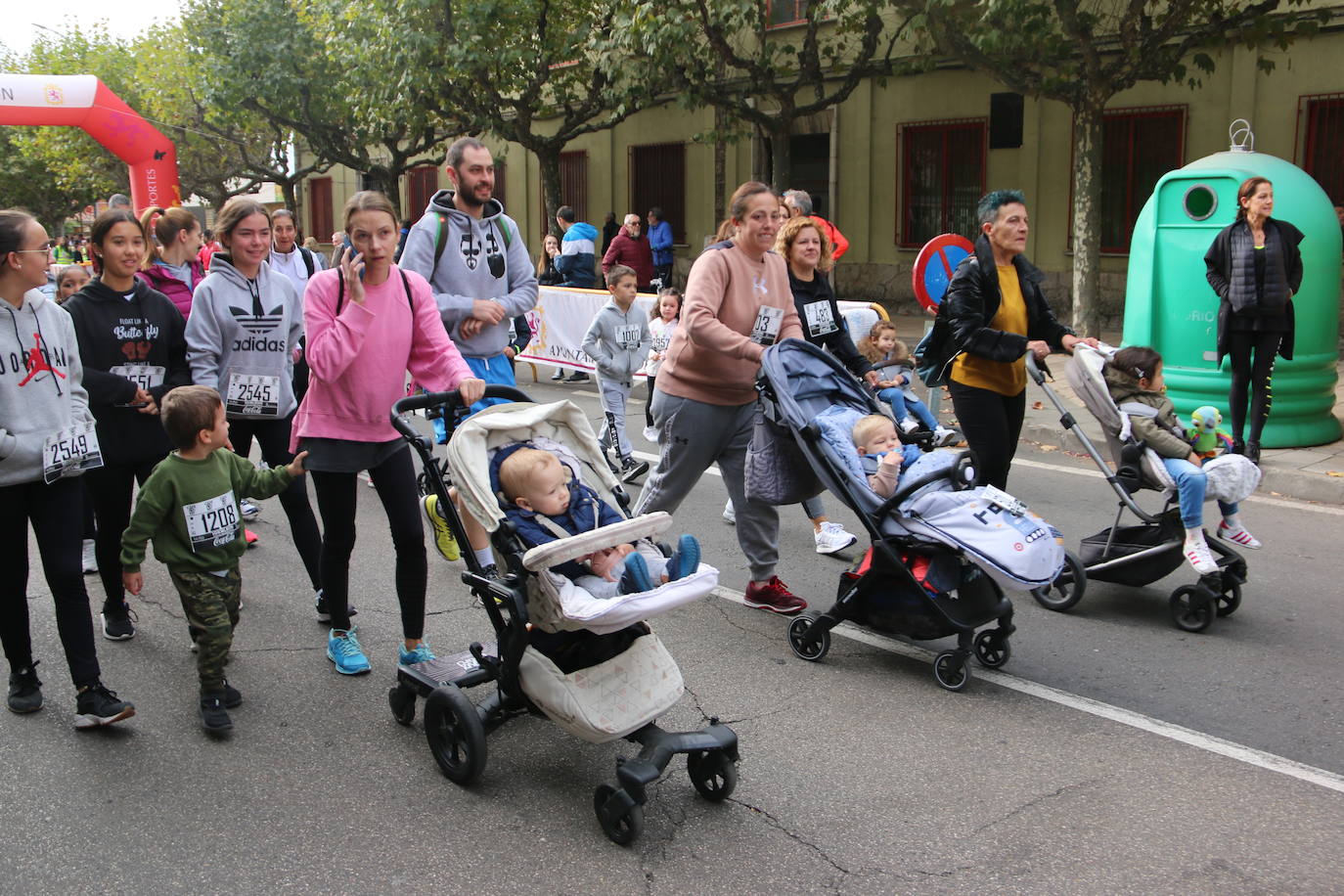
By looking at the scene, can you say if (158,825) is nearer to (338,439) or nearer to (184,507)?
(184,507)

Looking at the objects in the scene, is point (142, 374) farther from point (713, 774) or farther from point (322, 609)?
point (713, 774)

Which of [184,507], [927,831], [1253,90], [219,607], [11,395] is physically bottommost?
[927,831]

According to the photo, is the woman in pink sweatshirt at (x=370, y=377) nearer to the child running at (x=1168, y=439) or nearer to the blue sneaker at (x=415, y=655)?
the blue sneaker at (x=415, y=655)

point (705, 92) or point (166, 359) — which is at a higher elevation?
point (705, 92)

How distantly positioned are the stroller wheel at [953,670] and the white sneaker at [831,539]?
1.93 meters

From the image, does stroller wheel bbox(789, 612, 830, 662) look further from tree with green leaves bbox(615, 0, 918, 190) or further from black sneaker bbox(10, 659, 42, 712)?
tree with green leaves bbox(615, 0, 918, 190)

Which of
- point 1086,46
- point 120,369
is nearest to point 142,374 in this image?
point 120,369

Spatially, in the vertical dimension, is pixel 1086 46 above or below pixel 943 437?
above

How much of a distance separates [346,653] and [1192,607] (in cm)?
364

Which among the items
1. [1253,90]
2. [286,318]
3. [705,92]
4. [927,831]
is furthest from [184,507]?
[1253,90]

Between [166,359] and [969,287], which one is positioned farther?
A: [969,287]

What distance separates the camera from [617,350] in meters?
9.12

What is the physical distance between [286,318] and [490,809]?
2.84 metres

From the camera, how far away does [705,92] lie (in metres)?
17.2
